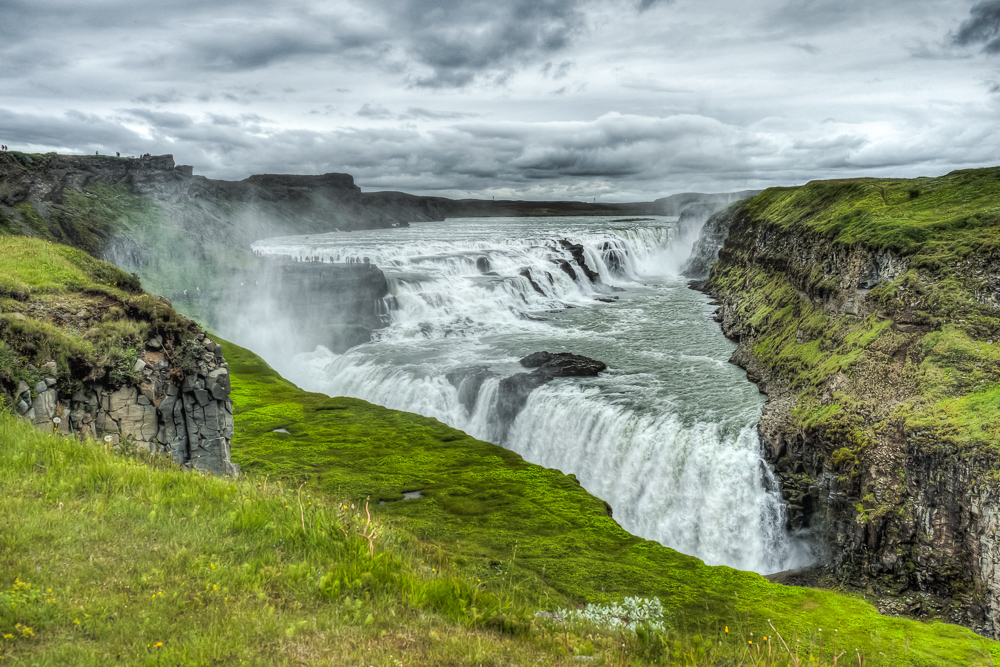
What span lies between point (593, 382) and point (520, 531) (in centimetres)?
1443

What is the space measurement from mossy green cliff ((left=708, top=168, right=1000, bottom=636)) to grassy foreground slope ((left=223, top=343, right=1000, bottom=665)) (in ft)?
14.7

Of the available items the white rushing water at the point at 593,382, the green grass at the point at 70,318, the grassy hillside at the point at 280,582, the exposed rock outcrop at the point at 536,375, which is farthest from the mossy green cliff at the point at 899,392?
the green grass at the point at 70,318

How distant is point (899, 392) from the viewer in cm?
1880

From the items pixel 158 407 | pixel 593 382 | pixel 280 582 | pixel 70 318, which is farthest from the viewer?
pixel 593 382

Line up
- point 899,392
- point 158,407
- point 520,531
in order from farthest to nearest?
point 899,392 < point 520,531 < point 158,407

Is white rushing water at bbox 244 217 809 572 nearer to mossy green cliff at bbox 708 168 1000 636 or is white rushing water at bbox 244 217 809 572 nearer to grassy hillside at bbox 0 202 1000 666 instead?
mossy green cliff at bbox 708 168 1000 636

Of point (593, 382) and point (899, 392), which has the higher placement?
point (899, 392)

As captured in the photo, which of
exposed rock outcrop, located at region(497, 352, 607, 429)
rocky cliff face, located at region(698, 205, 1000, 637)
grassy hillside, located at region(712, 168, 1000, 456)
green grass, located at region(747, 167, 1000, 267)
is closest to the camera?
rocky cliff face, located at region(698, 205, 1000, 637)

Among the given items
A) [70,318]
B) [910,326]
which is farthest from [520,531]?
[910,326]

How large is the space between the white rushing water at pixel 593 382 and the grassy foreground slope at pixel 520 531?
15.7ft

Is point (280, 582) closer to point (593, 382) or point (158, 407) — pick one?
point (158, 407)

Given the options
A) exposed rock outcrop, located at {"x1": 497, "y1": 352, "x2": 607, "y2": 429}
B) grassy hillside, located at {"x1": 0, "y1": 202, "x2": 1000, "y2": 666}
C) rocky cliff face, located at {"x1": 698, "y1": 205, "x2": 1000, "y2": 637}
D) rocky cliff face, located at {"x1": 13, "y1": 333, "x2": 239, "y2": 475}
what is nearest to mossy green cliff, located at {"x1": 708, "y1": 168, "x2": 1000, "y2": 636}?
rocky cliff face, located at {"x1": 698, "y1": 205, "x2": 1000, "y2": 637}

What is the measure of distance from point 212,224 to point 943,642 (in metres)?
100

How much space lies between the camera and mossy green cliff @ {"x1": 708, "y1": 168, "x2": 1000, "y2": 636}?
14609mm
